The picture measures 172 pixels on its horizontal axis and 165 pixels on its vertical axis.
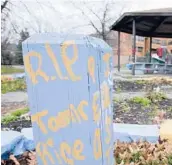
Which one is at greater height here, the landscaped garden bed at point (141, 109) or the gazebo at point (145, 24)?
the gazebo at point (145, 24)

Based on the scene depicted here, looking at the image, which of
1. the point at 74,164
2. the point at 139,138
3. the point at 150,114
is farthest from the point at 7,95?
the point at 74,164

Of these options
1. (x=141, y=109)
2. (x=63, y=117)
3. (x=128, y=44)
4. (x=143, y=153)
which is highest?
(x=128, y=44)

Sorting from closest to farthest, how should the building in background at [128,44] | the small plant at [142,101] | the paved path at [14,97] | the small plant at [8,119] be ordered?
the small plant at [8,119] → the small plant at [142,101] → the paved path at [14,97] → the building in background at [128,44]

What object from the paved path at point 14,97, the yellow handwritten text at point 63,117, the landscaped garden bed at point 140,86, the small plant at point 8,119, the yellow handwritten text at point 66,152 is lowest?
the landscaped garden bed at point 140,86

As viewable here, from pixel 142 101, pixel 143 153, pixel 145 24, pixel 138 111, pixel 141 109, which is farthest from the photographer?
pixel 145 24

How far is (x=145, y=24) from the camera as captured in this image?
20.1 m

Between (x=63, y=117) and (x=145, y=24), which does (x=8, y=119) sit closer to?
(x=63, y=117)

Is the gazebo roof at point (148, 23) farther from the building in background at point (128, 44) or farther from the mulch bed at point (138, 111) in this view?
the building in background at point (128, 44)

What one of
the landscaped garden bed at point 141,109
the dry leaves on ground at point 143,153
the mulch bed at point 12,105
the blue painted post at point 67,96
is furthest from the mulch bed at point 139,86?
the blue painted post at point 67,96

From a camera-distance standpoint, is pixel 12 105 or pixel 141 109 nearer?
pixel 141 109

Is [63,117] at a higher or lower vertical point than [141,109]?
higher

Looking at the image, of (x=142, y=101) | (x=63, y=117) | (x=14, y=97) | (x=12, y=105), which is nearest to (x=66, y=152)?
(x=63, y=117)

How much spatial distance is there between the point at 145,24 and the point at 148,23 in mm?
226

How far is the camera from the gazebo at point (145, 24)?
51.2ft
